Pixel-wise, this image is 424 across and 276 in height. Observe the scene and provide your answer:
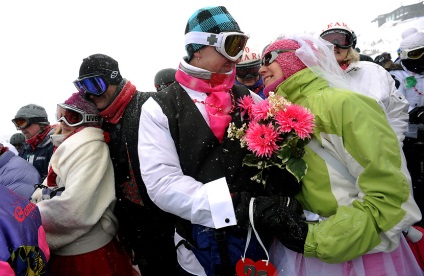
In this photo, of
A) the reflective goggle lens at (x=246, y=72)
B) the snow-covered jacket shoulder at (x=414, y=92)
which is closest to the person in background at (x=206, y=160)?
the reflective goggle lens at (x=246, y=72)

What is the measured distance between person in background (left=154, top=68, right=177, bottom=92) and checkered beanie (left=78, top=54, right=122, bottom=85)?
6.46 ft

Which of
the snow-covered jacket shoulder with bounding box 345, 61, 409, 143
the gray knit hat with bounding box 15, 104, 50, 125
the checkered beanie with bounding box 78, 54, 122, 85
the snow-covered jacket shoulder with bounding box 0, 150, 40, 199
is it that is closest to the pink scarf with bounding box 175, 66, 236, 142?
the checkered beanie with bounding box 78, 54, 122, 85

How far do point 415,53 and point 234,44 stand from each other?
10.4ft

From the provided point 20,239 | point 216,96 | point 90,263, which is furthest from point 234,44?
point 90,263

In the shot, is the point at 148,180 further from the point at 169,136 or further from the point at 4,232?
the point at 4,232

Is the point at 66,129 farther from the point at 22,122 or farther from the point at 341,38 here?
the point at 22,122

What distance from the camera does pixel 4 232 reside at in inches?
59.7

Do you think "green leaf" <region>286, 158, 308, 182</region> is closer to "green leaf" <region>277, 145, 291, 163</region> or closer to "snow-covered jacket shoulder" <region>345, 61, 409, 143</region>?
"green leaf" <region>277, 145, 291, 163</region>

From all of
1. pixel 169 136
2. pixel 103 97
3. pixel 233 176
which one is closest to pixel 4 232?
pixel 169 136

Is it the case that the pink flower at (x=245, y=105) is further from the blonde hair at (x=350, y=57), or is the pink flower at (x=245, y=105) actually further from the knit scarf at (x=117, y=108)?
the blonde hair at (x=350, y=57)

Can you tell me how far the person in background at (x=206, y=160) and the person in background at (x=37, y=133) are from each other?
12.6ft

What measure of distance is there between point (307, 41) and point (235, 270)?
4.69 ft

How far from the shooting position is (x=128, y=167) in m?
2.56

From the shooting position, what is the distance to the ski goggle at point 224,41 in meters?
1.99
